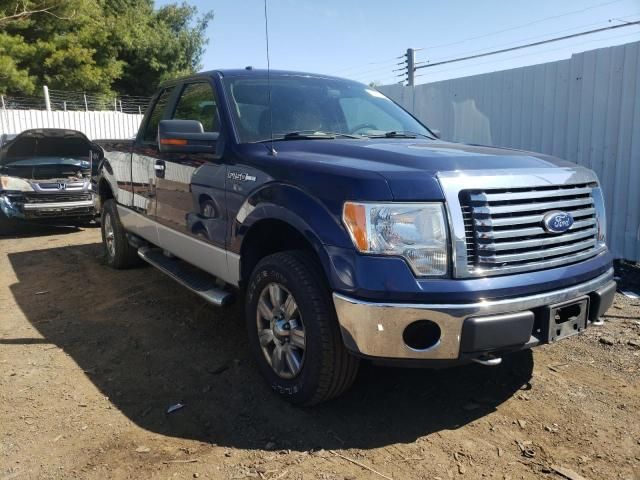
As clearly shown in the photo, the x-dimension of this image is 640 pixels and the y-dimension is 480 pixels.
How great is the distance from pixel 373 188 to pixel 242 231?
111 centimetres

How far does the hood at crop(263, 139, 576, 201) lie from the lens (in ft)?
8.18

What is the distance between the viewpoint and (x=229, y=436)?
2.82m

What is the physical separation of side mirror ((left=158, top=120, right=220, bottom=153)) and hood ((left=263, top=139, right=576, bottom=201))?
50cm

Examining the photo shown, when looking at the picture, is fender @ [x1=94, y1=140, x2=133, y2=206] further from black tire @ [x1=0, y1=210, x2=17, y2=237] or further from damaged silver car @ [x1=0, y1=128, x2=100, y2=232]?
black tire @ [x1=0, y1=210, x2=17, y2=237]

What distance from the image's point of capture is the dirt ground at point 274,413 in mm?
2564

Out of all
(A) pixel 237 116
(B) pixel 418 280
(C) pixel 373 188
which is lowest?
(B) pixel 418 280

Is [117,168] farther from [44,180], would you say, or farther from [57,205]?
[44,180]

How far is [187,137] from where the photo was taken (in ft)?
11.6

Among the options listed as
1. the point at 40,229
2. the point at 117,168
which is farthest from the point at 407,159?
the point at 40,229

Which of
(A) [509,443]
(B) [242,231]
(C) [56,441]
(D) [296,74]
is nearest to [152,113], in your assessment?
(D) [296,74]

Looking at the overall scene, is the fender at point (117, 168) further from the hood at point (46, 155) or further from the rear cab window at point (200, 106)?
the hood at point (46, 155)

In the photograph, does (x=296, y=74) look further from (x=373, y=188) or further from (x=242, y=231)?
(x=373, y=188)

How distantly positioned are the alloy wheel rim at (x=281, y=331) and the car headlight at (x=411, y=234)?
661mm

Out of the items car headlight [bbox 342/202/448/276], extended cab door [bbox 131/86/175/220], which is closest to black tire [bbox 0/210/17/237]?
extended cab door [bbox 131/86/175/220]
